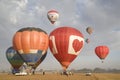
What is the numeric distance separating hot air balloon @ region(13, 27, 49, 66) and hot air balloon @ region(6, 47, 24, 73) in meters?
18.1

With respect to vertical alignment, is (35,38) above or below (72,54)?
above

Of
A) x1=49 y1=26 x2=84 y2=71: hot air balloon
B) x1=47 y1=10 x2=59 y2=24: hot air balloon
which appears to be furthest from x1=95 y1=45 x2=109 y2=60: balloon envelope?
x1=49 y1=26 x2=84 y2=71: hot air balloon

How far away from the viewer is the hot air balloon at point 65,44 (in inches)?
1845

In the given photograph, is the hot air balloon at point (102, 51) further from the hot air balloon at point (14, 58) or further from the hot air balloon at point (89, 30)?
the hot air balloon at point (14, 58)

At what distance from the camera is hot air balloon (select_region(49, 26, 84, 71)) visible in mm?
46875

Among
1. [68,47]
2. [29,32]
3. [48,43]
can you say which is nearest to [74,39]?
[68,47]

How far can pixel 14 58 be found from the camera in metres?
65.3

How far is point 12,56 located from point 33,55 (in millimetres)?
20749

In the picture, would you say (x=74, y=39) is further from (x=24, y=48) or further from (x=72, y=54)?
(x=24, y=48)

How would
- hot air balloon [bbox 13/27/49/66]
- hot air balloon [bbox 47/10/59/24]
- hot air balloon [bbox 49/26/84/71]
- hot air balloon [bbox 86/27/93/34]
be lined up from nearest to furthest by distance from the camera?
hot air balloon [bbox 13/27/49/66], hot air balloon [bbox 49/26/84/71], hot air balloon [bbox 47/10/59/24], hot air balloon [bbox 86/27/93/34]

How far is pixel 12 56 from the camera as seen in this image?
215 ft

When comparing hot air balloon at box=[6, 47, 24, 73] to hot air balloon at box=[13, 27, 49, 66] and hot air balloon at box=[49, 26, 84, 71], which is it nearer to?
hot air balloon at box=[13, 27, 49, 66]

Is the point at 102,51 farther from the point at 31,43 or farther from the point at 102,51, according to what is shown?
the point at 31,43

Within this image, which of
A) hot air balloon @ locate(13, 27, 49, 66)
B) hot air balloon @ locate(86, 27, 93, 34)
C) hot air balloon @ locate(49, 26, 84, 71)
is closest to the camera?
hot air balloon @ locate(13, 27, 49, 66)
